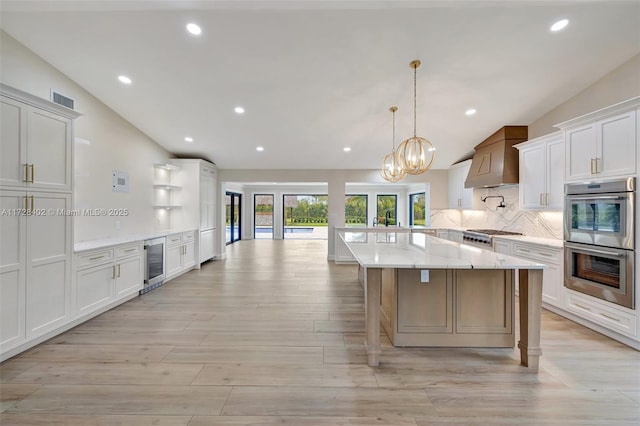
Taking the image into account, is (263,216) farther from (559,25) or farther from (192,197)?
(559,25)

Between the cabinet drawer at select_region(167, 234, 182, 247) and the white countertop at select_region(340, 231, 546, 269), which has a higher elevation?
the white countertop at select_region(340, 231, 546, 269)

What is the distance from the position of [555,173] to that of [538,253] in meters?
1.13

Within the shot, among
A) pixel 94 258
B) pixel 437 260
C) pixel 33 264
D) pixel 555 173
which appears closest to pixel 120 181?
pixel 94 258

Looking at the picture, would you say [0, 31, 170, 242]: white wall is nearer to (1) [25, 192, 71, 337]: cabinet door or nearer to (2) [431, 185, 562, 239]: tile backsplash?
(1) [25, 192, 71, 337]: cabinet door

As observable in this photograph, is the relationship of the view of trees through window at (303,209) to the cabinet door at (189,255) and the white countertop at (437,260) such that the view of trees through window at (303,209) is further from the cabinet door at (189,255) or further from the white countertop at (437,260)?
the white countertop at (437,260)

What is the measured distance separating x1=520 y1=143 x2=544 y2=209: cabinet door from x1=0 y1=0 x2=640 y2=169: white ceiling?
0.72 meters

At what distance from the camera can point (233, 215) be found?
33.0 ft

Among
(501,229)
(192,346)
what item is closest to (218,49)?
(192,346)

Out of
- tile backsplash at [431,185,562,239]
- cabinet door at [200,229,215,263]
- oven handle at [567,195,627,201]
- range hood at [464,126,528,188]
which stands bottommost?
cabinet door at [200,229,215,263]

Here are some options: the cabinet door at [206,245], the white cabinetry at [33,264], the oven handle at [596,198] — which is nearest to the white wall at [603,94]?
the oven handle at [596,198]

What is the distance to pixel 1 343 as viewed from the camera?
221 cm

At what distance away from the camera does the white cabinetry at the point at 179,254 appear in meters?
4.75

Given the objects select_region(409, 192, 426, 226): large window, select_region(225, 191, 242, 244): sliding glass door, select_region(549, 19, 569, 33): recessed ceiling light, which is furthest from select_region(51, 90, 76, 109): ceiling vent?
select_region(409, 192, 426, 226): large window

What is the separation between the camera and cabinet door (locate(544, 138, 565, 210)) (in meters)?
3.55
